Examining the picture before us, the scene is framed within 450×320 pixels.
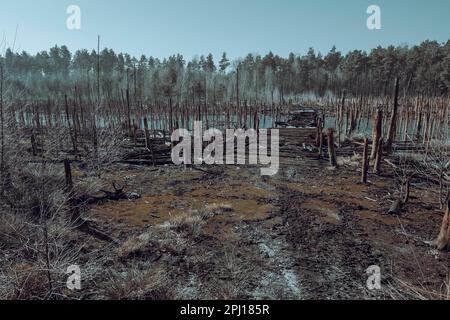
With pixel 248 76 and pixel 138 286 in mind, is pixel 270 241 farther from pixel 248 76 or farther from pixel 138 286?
pixel 248 76

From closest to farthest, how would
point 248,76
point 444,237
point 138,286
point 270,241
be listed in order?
point 138,286
point 444,237
point 270,241
point 248,76

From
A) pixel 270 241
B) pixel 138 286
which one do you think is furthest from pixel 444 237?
pixel 138 286

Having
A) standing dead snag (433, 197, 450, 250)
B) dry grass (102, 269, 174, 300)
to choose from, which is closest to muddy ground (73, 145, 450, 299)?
dry grass (102, 269, 174, 300)

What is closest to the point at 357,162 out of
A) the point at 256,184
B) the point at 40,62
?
the point at 256,184

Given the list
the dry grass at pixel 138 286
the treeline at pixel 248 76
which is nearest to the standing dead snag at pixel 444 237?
the dry grass at pixel 138 286

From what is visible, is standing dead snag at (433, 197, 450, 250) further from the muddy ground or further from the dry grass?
the dry grass

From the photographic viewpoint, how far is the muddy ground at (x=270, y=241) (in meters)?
5.95

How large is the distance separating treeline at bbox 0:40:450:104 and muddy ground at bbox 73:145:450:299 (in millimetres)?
26329

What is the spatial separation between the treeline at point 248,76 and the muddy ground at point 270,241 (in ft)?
86.4

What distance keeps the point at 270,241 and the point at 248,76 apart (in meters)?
64.4

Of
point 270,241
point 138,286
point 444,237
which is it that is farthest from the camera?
point 270,241

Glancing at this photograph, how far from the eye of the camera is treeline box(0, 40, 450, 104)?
1865 inches

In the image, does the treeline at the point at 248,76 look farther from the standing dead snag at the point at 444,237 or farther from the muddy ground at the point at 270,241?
the standing dead snag at the point at 444,237

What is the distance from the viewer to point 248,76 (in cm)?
6906
